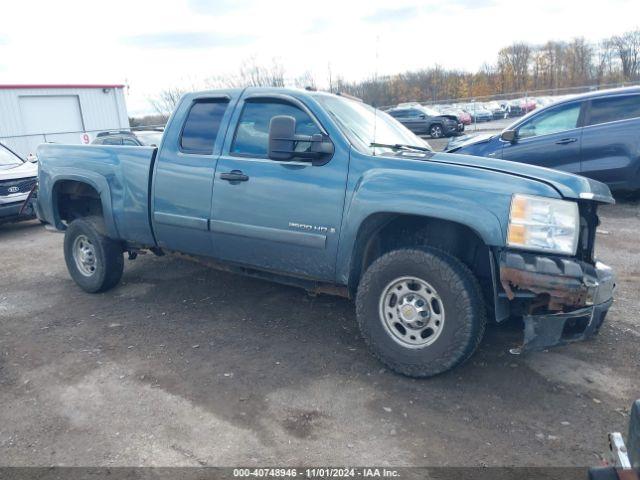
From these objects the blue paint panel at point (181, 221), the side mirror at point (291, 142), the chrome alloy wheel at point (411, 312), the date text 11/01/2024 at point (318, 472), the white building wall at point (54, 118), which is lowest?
the date text 11/01/2024 at point (318, 472)

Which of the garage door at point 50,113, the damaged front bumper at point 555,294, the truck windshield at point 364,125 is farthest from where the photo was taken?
the garage door at point 50,113

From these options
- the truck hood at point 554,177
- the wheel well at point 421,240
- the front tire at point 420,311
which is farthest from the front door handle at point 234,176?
the truck hood at point 554,177

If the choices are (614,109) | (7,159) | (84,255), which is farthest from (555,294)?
(7,159)

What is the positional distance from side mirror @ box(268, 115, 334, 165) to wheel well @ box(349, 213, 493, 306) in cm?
60

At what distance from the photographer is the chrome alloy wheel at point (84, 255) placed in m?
5.62

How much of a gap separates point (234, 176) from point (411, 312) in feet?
5.73

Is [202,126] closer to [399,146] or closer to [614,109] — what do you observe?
[399,146]

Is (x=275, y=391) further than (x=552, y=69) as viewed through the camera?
No

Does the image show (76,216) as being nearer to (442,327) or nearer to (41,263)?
(41,263)

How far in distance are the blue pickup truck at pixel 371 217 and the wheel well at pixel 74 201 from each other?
0.48 m

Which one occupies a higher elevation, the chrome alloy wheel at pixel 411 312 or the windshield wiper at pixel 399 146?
the windshield wiper at pixel 399 146

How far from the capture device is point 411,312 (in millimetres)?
3582

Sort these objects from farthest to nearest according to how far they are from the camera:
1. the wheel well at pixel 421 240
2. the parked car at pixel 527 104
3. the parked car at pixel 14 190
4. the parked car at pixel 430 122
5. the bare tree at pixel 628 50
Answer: the bare tree at pixel 628 50 < the parked car at pixel 527 104 < the parked car at pixel 430 122 < the parked car at pixel 14 190 < the wheel well at pixel 421 240

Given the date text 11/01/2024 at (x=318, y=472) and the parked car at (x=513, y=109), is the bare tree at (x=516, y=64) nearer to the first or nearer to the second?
the parked car at (x=513, y=109)
